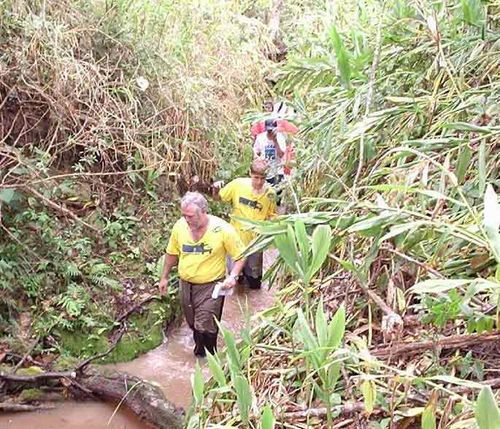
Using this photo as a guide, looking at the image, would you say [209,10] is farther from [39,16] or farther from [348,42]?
[348,42]

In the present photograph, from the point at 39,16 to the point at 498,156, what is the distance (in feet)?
17.7

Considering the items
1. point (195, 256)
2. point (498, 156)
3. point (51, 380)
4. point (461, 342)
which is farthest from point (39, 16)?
point (461, 342)

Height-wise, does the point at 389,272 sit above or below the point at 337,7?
below

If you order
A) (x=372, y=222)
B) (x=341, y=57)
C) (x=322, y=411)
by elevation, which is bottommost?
(x=322, y=411)

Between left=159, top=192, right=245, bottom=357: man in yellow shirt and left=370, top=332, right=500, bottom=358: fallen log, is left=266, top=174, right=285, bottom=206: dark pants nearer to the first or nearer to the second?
left=159, top=192, right=245, bottom=357: man in yellow shirt

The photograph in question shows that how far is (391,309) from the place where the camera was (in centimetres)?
148

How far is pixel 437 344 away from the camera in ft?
4.29

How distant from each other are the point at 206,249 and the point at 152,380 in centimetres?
116

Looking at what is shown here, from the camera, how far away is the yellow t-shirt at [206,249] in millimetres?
4555

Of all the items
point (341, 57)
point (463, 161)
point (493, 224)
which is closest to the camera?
point (493, 224)

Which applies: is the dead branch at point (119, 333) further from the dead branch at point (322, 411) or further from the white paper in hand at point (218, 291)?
the dead branch at point (322, 411)

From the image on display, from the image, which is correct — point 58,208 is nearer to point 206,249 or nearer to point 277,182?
point 206,249

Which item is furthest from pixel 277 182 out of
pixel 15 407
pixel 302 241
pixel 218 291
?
pixel 302 241

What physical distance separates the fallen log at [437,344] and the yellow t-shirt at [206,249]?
3155 millimetres
